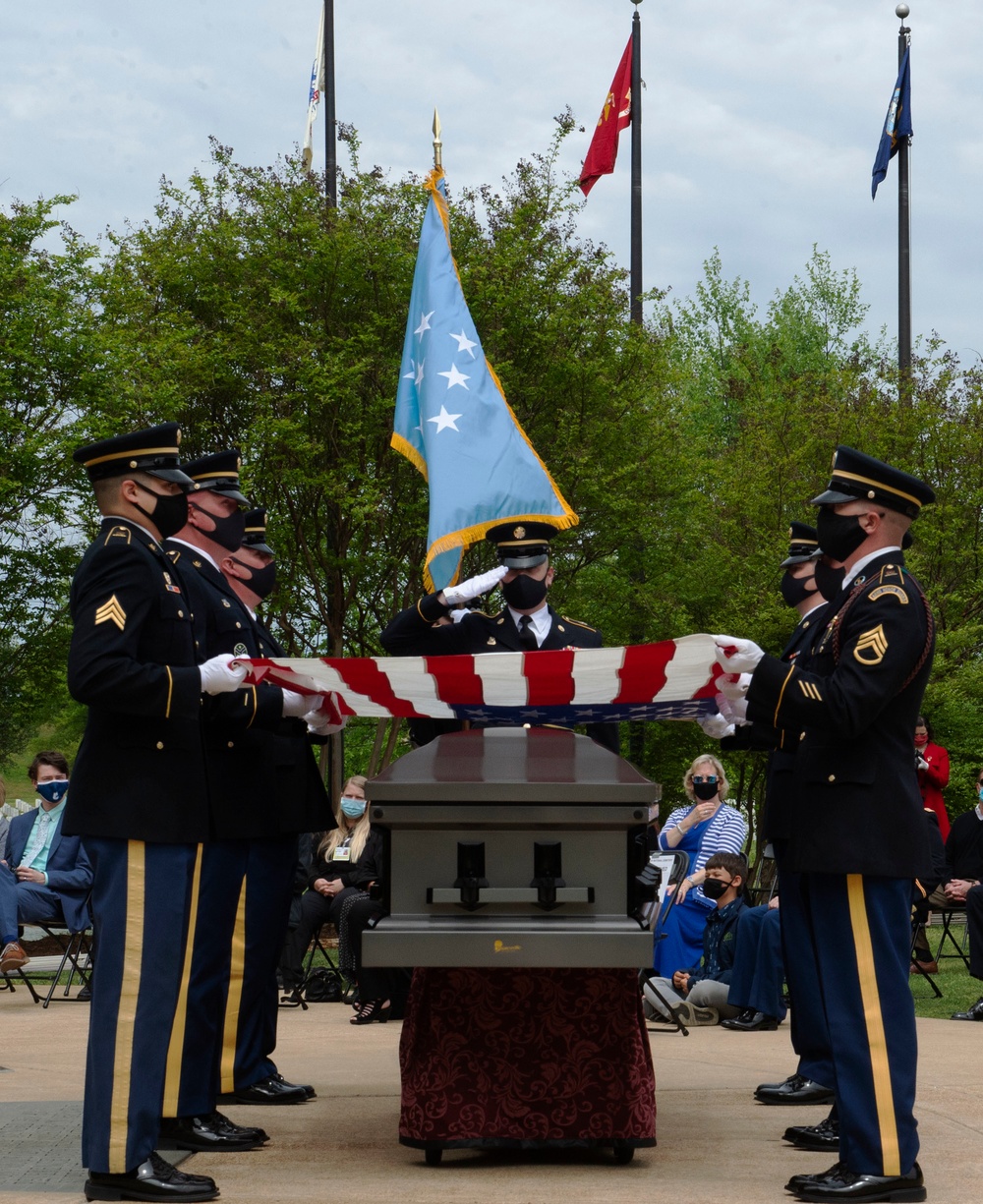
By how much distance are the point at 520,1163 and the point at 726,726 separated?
1.50 meters

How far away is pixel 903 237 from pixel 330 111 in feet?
27.9

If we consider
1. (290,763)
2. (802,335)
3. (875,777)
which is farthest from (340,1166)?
(802,335)

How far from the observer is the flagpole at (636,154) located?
856 inches

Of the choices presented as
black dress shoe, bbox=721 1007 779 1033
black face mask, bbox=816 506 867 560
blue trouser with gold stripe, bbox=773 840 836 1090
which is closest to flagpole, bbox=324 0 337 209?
black dress shoe, bbox=721 1007 779 1033

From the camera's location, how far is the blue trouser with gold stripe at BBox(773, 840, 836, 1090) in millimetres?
5449

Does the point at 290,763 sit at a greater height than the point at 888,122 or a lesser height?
lesser

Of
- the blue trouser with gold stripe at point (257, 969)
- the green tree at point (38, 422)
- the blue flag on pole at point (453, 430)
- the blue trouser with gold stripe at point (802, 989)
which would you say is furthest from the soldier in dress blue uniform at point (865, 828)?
the green tree at point (38, 422)

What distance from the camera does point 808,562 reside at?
6.35m

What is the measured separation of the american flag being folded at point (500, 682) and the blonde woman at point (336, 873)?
557 centimetres

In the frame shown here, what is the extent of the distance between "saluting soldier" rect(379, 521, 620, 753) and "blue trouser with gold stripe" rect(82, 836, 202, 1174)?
1.94 meters

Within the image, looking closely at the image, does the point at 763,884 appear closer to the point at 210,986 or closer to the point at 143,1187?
the point at 210,986

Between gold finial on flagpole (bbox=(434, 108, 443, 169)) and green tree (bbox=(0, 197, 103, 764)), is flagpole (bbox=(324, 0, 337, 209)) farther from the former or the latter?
gold finial on flagpole (bbox=(434, 108, 443, 169))

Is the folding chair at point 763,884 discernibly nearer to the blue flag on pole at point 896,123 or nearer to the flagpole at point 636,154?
the flagpole at point 636,154

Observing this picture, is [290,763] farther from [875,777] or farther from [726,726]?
[875,777]
